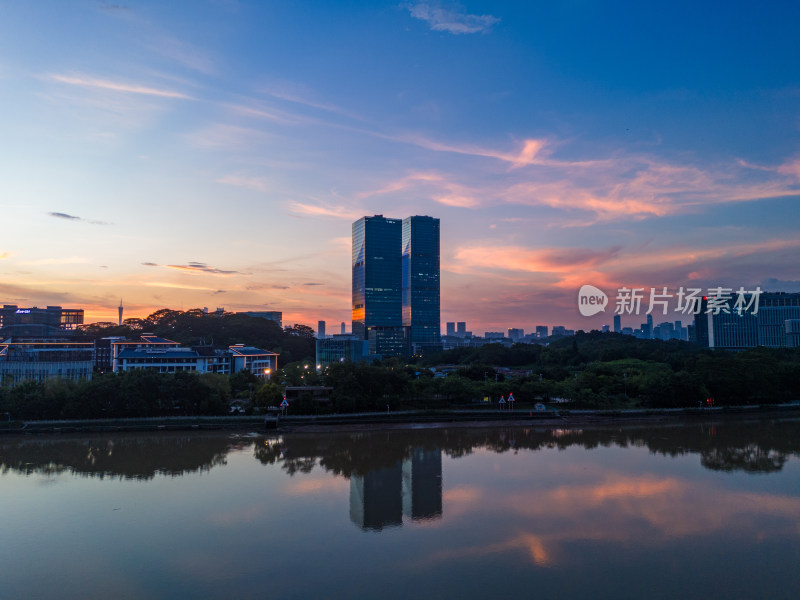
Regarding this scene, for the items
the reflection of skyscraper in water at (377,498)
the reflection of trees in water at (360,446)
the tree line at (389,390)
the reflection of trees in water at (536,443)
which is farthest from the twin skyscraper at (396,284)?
the reflection of skyscraper in water at (377,498)

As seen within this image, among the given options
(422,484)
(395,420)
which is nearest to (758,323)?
(395,420)

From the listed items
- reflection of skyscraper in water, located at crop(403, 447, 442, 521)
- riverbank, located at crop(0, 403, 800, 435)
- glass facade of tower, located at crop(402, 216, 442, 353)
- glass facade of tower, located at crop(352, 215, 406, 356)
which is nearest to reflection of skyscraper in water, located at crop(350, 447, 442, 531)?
reflection of skyscraper in water, located at crop(403, 447, 442, 521)

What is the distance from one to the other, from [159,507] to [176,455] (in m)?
6.27

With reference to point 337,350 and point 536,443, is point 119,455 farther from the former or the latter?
point 337,350

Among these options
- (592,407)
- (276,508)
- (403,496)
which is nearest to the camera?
(276,508)

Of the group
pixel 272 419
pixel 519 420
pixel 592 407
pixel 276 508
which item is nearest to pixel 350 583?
pixel 276 508

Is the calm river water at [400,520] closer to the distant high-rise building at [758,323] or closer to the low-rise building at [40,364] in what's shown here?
the low-rise building at [40,364]

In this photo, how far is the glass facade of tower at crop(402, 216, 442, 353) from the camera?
8081 centimetres

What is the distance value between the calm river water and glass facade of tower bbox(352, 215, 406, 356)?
53.5m

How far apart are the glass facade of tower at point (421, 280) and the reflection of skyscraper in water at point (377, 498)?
63.7 m

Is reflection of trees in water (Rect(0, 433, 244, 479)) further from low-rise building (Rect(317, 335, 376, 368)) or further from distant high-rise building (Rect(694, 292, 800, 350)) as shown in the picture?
distant high-rise building (Rect(694, 292, 800, 350))

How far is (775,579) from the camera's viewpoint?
891 cm

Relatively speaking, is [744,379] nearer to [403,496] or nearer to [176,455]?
[403,496]

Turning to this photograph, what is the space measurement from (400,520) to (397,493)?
2230mm
